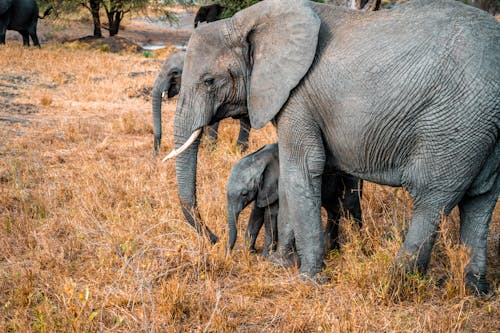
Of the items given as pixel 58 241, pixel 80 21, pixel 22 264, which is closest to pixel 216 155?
pixel 58 241

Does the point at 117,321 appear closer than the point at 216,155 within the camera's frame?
Yes

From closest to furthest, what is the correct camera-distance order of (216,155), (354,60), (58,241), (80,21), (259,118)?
(354,60) < (259,118) < (58,241) < (216,155) < (80,21)

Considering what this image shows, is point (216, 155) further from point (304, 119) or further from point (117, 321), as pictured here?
point (117, 321)

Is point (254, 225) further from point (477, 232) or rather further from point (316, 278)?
point (477, 232)

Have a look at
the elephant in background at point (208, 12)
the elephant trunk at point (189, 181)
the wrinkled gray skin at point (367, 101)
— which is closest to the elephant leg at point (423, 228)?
the wrinkled gray skin at point (367, 101)

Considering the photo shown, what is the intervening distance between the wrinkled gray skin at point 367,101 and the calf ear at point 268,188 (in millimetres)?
300

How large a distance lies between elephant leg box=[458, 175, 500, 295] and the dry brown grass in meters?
0.12

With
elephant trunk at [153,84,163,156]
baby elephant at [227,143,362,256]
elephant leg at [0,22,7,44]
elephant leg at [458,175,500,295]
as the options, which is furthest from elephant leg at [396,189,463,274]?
elephant leg at [0,22,7,44]

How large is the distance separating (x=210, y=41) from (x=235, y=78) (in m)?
0.33

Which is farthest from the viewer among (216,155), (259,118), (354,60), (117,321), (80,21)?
(80,21)

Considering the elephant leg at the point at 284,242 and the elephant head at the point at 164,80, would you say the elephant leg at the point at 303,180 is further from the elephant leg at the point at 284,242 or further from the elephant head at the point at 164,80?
the elephant head at the point at 164,80

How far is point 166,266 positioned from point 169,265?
76 millimetres

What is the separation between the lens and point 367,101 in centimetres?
425

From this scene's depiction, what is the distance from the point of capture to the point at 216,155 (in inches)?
314
